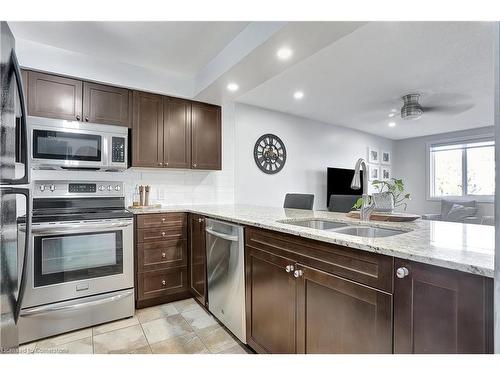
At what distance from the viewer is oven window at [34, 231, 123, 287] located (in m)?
1.93

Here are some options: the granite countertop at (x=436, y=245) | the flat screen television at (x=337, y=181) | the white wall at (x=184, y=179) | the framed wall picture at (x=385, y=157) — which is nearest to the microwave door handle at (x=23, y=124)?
the granite countertop at (x=436, y=245)

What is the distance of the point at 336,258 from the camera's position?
1108mm

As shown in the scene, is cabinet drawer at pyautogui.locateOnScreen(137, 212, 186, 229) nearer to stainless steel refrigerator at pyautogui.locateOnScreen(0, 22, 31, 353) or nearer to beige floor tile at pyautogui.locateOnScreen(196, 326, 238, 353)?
beige floor tile at pyautogui.locateOnScreen(196, 326, 238, 353)

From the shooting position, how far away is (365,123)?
197 inches

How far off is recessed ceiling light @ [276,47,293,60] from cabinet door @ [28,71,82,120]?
1.90 metres

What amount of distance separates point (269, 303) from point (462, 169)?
6152 mm

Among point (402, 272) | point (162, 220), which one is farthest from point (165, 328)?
point (402, 272)

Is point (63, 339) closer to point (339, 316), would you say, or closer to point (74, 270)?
point (74, 270)

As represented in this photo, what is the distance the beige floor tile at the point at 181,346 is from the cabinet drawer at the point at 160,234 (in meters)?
0.92

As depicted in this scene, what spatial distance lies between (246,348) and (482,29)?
302 centimetres

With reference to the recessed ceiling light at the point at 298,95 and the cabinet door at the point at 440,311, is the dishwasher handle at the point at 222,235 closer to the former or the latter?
the cabinet door at the point at 440,311

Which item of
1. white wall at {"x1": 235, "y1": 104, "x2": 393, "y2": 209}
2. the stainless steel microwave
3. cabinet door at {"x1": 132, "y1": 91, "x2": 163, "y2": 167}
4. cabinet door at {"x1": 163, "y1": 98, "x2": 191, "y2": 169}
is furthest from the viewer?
white wall at {"x1": 235, "y1": 104, "x2": 393, "y2": 209}

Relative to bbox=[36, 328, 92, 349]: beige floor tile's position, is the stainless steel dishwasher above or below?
above

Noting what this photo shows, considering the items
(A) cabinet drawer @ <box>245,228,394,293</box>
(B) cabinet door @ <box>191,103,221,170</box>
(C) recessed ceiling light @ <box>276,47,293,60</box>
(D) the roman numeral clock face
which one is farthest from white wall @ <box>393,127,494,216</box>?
(A) cabinet drawer @ <box>245,228,394,293</box>
